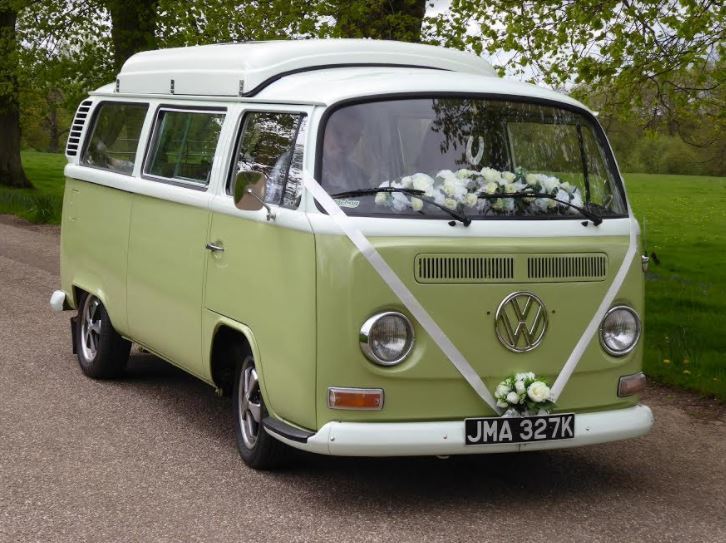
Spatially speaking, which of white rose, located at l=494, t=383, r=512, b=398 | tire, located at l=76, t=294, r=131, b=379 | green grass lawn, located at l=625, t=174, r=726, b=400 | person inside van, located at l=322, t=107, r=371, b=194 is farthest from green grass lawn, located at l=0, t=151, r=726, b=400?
tire, located at l=76, t=294, r=131, b=379

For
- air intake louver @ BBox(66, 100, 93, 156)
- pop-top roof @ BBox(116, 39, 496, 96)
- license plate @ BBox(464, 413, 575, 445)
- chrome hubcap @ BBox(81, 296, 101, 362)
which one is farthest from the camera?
air intake louver @ BBox(66, 100, 93, 156)

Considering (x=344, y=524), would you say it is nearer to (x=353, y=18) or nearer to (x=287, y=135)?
(x=287, y=135)

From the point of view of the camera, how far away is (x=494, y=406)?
5.63 meters

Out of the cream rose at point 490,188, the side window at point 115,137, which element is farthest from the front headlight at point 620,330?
the side window at point 115,137

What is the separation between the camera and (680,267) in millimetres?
20172

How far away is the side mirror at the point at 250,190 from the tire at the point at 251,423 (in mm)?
836

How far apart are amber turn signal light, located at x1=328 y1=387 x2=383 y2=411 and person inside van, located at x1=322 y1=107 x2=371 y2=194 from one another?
3.04ft

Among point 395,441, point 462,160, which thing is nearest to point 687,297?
point 462,160

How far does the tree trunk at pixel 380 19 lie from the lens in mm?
16391

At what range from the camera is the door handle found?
21.2 feet

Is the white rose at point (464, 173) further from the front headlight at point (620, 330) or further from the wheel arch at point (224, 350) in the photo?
the wheel arch at point (224, 350)

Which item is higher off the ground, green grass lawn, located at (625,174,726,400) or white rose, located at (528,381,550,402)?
white rose, located at (528,381,550,402)

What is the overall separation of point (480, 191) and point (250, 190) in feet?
3.55

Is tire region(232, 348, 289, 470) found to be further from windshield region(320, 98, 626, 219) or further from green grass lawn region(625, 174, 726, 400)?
green grass lawn region(625, 174, 726, 400)
